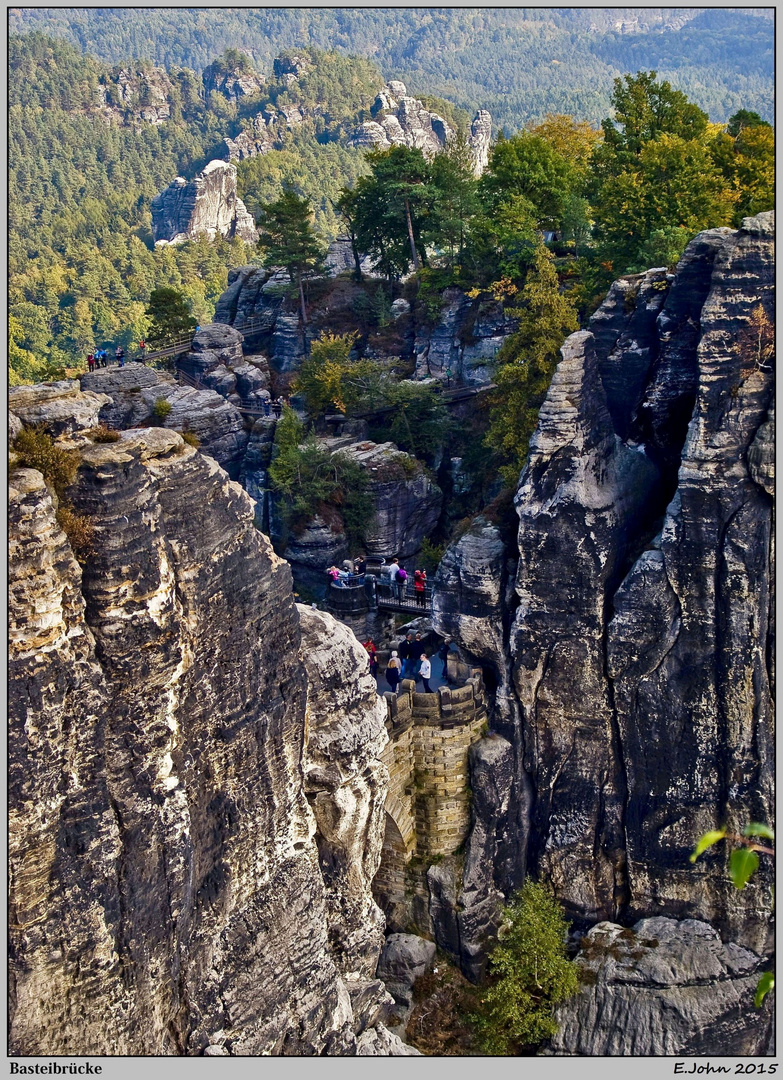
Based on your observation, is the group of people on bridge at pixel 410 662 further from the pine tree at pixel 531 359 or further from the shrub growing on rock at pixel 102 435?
the shrub growing on rock at pixel 102 435

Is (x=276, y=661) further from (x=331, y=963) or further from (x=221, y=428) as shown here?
(x=221, y=428)

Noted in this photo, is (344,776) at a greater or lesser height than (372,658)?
lesser

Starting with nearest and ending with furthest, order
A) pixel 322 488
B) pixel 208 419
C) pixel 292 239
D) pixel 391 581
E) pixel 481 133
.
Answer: pixel 391 581, pixel 322 488, pixel 208 419, pixel 292 239, pixel 481 133

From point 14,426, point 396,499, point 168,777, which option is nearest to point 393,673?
point 168,777

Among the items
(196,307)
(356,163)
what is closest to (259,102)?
(356,163)

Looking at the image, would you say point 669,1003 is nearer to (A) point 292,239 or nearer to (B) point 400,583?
(B) point 400,583

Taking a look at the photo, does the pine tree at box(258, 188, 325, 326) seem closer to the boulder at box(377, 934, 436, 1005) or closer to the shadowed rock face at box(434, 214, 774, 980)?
the shadowed rock face at box(434, 214, 774, 980)

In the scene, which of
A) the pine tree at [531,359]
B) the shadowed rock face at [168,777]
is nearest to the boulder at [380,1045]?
the shadowed rock face at [168,777]
